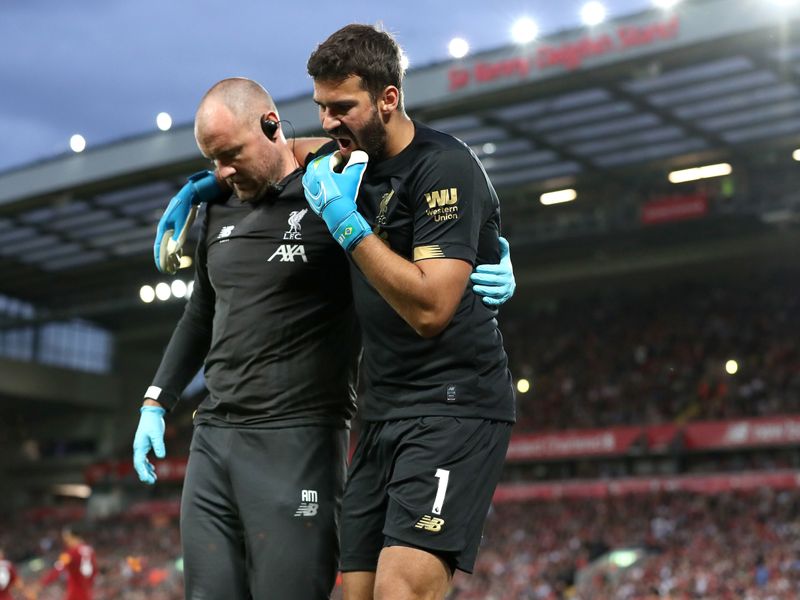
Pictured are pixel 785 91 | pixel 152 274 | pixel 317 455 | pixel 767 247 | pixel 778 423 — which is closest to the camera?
pixel 317 455

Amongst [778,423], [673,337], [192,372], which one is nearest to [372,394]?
[192,372]

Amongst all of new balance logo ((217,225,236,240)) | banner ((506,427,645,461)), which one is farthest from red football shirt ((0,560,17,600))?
banner ((506,427,645,461))

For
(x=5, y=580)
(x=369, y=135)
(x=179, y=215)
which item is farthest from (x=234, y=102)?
(x=5, y=580)

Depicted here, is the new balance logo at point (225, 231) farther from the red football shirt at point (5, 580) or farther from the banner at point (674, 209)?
the banner at point (674, 209)

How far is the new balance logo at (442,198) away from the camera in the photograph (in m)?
3.48

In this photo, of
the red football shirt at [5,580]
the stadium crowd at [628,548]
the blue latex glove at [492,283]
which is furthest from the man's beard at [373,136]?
the stadium crowd at [628,548]

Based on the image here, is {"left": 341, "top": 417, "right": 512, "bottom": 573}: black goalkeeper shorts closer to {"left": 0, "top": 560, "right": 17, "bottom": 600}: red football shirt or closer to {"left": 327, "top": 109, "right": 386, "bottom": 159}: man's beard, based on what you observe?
{"left": 327, "top": 109, "right": 386, "bottom": 159}: man's beard

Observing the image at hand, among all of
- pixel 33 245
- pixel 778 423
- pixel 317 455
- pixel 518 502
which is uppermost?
pixel 317 455

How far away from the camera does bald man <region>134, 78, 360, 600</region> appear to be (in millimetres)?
3990

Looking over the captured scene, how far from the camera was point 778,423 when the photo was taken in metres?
26.9

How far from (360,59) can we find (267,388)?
1.21 meters

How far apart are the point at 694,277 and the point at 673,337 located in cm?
269

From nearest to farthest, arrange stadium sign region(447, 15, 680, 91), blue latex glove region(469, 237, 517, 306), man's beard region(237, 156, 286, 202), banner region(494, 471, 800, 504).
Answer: blue latex glove region(469, 237, 517, 306) → man's beard region(237, 156, 286, 202) → stadium sign region(447, 15, 680, 91) → banner region(494, 471, 800, 504)

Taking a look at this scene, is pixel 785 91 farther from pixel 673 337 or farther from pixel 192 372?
pixel 192 372
